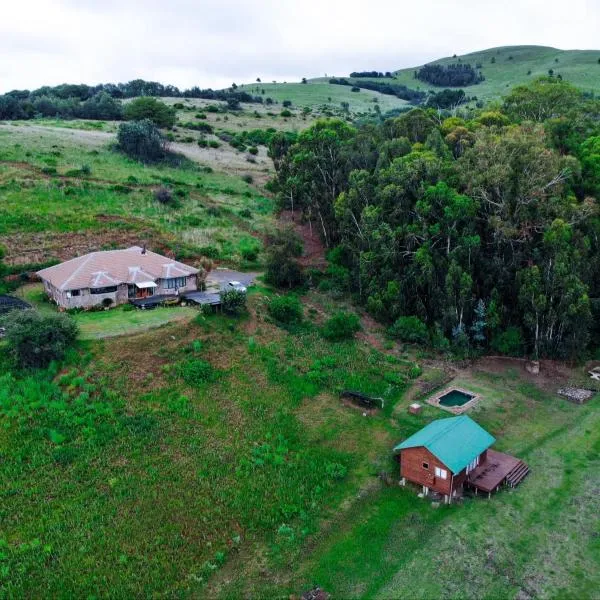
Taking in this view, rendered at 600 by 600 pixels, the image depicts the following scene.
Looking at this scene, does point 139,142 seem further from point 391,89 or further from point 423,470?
point 391,89

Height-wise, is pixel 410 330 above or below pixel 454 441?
below

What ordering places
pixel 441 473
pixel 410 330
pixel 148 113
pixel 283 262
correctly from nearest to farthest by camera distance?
pixel 441 473, pixel 410 330, pixel 283 262, pixel 148 113

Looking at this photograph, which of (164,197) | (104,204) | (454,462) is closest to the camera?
(454,462)

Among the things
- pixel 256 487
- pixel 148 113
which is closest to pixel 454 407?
pixel 256 487

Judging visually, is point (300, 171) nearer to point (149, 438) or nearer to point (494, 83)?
point (149, 438)

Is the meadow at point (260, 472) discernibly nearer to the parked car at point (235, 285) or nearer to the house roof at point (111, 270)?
the parked car at point (235, 285)

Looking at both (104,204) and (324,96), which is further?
(324,96)

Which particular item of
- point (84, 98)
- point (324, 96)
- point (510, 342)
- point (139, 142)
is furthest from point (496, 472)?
point (324, 96)

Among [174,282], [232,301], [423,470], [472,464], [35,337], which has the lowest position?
[472,464]
